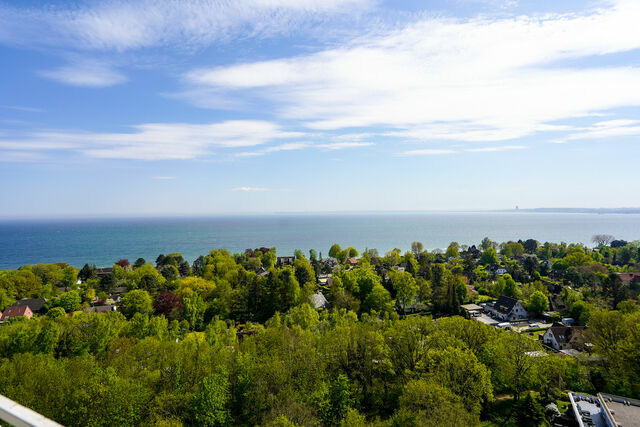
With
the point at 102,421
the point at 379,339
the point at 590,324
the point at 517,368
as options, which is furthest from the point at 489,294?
the point at 102,421

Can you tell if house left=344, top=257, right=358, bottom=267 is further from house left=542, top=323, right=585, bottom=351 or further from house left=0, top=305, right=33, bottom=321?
house left=0, top=305, right=33, bottom=321

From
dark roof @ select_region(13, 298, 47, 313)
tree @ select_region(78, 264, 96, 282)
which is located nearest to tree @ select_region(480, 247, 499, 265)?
tree @ select_region(78, 264, 96, 282)

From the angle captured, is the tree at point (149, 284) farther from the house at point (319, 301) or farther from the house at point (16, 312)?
the house at point (319, 301)

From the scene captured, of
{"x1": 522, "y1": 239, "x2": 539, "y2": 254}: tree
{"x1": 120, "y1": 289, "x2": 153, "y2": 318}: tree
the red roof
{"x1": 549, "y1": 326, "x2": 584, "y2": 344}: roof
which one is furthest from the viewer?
{"x1": 522, "y1": 239, "x2": 539, "y2": 254}: tree

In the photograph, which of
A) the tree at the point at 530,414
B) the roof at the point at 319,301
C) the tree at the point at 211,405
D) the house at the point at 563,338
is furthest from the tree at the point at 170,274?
the house at the point at 563,338

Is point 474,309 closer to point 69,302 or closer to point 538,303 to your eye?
point 538,303
